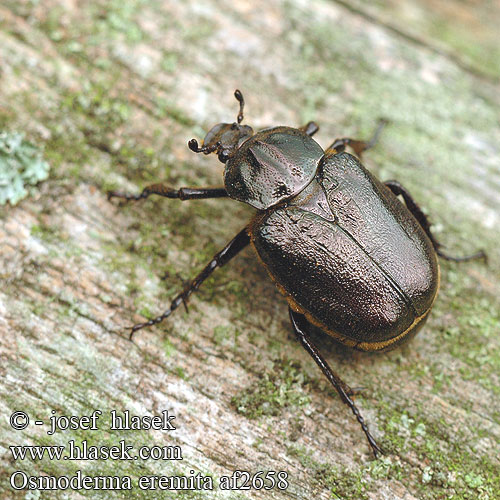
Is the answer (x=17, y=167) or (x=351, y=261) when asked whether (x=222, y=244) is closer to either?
(x=351, y=261)

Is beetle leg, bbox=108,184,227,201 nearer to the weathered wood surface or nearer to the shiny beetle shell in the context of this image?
the weathered wood surface

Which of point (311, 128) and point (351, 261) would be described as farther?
point (311, 128)

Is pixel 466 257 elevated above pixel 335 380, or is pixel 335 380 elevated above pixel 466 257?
pixel 466 257

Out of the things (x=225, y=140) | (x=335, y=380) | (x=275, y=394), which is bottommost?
(x=275, y=394)

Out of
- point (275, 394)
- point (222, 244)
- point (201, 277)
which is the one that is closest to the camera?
point (275, 394)

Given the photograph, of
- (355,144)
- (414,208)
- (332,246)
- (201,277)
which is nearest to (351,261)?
(332,246)

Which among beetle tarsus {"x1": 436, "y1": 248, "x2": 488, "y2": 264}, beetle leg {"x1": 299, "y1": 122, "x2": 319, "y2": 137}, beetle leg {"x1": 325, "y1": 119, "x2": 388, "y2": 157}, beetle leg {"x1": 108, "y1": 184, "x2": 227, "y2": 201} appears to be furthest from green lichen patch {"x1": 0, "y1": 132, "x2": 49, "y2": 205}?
beetle tarsus {"x1": 436, "y1": 248, "x2": 488, "y2": 264}
